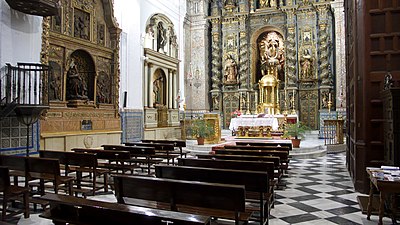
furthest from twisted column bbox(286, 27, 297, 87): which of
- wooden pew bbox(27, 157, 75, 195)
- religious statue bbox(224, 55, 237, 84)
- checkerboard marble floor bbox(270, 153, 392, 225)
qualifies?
wooden pew bbox(27, 157, 75, 195)

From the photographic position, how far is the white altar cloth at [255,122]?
15547 mm

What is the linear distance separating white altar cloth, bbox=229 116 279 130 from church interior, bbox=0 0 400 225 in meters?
0.06

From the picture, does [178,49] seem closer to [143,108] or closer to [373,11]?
[143,108]

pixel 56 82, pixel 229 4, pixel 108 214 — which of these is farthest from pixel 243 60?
pixel 108 214

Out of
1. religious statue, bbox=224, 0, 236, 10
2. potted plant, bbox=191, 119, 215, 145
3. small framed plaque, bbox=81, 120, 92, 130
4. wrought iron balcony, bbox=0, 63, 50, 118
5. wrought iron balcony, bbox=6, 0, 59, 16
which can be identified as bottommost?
potted plant, bbox=191, 119, 215, 145

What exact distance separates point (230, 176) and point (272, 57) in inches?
708

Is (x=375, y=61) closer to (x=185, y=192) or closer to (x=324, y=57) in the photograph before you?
(x=185, y=192)

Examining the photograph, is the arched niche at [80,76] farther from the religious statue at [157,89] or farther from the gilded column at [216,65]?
the gilded column at [216,65]

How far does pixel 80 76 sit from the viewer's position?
12.9 meters

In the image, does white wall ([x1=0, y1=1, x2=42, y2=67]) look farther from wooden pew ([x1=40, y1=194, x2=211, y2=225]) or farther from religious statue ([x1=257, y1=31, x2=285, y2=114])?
religious statue ([x1=257, y1=31, x2=285, y2=114])

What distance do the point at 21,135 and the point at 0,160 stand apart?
13.0 ft

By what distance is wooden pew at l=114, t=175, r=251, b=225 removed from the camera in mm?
3135

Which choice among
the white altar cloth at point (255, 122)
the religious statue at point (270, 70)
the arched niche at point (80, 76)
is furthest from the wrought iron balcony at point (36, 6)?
the religious statue at point (270, 70)

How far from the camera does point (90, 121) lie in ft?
42.0
